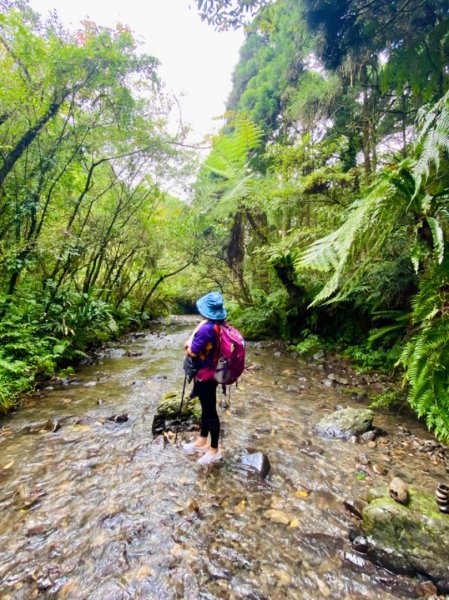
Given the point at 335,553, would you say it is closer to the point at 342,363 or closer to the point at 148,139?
the point at 342,363

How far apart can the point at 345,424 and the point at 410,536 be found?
1.72 m

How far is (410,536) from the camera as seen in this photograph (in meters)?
1.80

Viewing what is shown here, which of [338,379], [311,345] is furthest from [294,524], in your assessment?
[311,345]

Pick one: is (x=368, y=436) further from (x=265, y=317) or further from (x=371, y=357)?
(x=265, y=317)

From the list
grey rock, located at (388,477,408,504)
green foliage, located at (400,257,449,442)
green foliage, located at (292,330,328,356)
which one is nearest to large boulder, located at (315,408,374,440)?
green foliage, located at (400,257,449,442)

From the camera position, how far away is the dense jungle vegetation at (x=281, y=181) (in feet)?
8.49

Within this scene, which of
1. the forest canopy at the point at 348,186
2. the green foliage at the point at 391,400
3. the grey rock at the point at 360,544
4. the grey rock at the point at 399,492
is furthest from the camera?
the green foliage at the point at 391,400

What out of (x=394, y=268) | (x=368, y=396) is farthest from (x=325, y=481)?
(x=394, y=268)

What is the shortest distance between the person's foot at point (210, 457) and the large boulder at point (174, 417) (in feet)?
2.06

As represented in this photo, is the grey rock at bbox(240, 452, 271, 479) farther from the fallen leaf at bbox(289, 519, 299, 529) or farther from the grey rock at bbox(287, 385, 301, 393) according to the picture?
the grey rock at bbox(287, 385, 301, 393)

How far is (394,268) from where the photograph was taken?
4926mm

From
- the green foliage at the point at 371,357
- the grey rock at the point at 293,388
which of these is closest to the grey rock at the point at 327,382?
the grey rock at the point at 293,388

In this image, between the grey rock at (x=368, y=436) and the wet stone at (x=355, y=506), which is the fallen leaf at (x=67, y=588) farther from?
the grey rock at (x=368, y=436)

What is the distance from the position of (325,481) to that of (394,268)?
3814 millimetres
